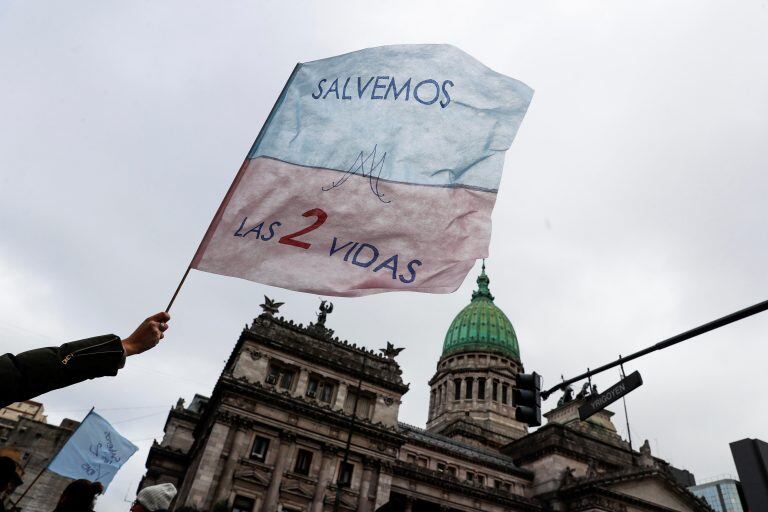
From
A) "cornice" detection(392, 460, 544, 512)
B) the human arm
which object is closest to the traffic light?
the human arm

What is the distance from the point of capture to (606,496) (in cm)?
4219

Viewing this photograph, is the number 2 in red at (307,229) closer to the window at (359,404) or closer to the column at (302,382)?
the column at (302,382)

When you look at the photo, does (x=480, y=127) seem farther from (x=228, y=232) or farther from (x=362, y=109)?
(x=228, y=232)

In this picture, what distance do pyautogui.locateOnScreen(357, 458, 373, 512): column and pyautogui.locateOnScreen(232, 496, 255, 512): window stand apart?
7073 millimetres

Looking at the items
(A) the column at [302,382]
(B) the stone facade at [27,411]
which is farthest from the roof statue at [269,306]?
(B) the stone facade at [27,411]

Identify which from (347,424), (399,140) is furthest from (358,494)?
(399,140)

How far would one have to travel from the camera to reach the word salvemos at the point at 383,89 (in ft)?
26.3

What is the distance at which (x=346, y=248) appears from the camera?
7.50 m

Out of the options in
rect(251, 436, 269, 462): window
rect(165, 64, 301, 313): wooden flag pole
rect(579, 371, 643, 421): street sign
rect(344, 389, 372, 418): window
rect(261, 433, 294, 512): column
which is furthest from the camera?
rect(344, 389, 372, 418): window

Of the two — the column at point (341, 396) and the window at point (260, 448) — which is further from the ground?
the column at point (341, 396)

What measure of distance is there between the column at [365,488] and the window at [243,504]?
7.07 m

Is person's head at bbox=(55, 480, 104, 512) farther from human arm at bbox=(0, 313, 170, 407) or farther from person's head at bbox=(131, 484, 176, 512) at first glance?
human arm at bbox=(0, 313, 170, 407)

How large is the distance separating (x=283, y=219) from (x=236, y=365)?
30314mm

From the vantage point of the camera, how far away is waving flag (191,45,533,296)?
7320mm
